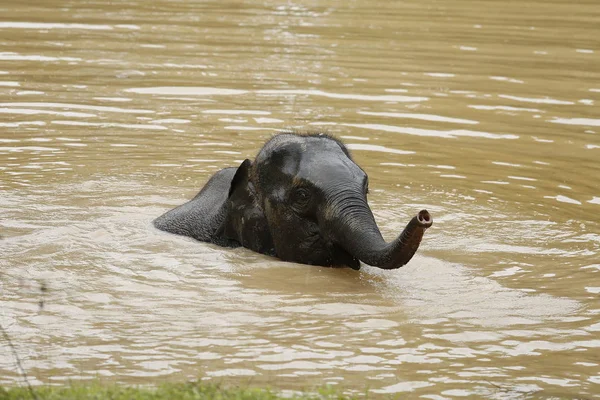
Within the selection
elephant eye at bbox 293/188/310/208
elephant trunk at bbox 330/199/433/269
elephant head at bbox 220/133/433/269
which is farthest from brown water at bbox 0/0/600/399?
elephant eye at bbox 293/188/310/208

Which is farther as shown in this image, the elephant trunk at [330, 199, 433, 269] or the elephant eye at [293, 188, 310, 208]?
the elephant eye at [293, 188, 310, 208]

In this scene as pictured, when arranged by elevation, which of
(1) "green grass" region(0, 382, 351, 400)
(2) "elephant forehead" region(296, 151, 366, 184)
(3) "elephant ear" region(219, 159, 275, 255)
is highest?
(2) "elephant forehead" region(296, 151, 366, 184)

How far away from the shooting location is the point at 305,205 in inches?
436

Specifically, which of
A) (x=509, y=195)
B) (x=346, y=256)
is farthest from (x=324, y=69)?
(x=346, y=256)

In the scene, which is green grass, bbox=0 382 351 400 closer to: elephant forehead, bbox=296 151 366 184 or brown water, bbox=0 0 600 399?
brown water, bbox=0 0 600 399

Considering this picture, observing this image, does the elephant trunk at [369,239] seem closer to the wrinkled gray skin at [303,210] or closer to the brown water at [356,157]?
the wrinkled gray skin at [303,210]

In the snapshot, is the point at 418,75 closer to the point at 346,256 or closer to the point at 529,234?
the point at 529,234

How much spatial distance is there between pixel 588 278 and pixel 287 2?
17.0 metres

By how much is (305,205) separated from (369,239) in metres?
0.91

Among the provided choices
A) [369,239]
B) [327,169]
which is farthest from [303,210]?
[369,239]

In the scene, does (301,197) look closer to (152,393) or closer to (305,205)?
(305,205)

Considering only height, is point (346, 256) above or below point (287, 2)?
below

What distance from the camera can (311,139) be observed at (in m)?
11.5

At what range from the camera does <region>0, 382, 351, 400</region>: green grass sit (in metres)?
7.13
